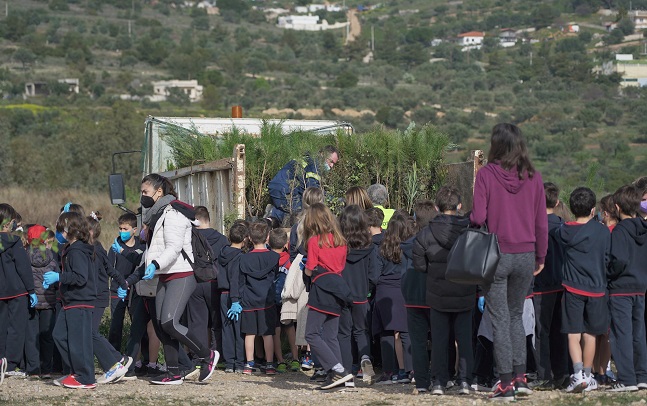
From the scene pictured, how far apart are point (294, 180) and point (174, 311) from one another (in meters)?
3.49

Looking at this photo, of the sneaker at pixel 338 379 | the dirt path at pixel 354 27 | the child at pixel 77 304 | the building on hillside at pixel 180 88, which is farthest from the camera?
the dirt path at pixel 354 27

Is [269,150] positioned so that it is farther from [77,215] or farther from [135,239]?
[77,215]

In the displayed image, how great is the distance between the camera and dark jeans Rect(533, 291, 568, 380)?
28.8ft

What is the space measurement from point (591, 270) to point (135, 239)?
5.01 m

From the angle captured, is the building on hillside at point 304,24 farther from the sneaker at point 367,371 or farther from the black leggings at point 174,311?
the black leggings at point 174,311

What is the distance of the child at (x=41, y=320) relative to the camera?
10.3 metres

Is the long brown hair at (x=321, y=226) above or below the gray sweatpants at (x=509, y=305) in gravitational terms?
above

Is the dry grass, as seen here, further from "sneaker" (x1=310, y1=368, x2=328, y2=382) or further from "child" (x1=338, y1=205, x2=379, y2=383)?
"child" (x1=338, y1=205, x2=379, y2=383)

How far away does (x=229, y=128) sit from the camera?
14.6 meters

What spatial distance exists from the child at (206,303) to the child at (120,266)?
26.8 inches

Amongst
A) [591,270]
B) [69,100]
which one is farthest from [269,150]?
[69,100]

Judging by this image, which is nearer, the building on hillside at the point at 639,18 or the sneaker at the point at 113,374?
the sneaker at the point at 113,374

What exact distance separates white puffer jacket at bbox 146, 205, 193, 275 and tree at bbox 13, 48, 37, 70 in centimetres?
8096

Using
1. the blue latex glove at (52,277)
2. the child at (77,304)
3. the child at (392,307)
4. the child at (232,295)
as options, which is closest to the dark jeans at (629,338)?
the child at (392,307)
